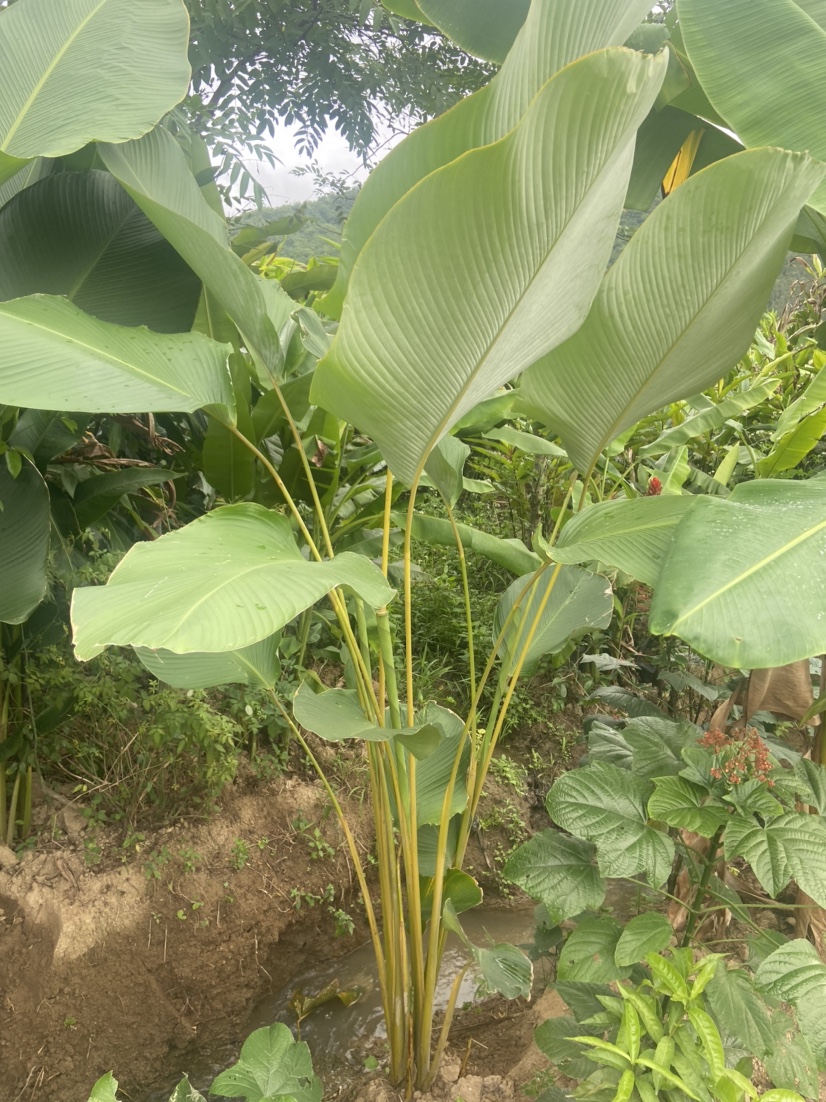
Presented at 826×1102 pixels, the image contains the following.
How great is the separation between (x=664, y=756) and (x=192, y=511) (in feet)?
4.10

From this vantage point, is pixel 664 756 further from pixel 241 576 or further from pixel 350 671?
pixel 241 576

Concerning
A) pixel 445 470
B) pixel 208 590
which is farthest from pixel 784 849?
pixel 208 590

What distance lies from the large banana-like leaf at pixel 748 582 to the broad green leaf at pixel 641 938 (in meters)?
0.54

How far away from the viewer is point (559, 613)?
1285 mm

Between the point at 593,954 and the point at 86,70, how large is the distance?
1.48 meters

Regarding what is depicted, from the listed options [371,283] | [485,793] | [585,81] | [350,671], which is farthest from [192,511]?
[585,81]

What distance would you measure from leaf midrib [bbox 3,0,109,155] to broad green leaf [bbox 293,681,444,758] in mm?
879

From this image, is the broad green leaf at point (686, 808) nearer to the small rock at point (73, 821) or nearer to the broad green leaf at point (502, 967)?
the broad green leaf at point (502, 967)

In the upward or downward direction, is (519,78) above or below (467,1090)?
above

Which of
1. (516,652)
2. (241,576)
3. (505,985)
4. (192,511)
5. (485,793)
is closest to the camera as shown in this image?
(241,576)

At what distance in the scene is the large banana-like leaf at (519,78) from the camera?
2.47 feet

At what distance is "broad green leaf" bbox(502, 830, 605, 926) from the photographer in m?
1.05

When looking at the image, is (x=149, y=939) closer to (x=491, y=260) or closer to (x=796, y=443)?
(x=491, y=260)

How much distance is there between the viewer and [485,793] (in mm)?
2107
